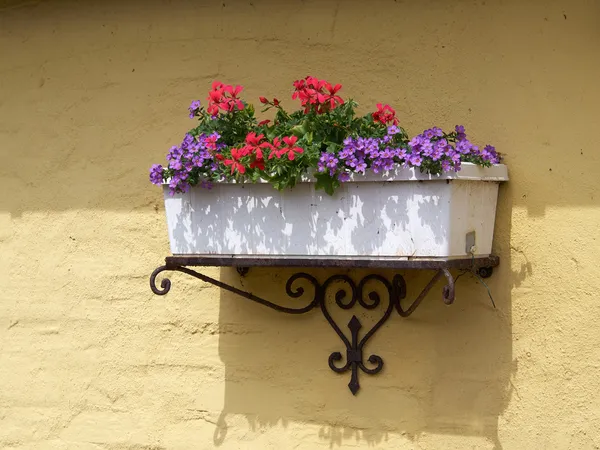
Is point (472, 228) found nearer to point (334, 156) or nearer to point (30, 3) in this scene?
point (334, 156)

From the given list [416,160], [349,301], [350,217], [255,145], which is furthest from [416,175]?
[349,301]

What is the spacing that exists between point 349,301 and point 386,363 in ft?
0.68

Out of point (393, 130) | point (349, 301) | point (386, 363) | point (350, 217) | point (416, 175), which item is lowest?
point (386, 363)

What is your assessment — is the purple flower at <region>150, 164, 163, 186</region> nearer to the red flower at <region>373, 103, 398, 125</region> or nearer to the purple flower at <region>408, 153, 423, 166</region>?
the red flower at <region>373, 103, 398, 125</region>

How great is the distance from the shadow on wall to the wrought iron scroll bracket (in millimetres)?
19

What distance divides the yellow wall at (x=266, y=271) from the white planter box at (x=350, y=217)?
219 millimetres

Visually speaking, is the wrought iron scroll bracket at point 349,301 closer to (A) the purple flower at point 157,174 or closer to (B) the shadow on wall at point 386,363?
(B) the shadow on wall at point 386,363

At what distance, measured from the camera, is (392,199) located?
251 centimetres

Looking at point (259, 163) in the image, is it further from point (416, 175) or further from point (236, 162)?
point (416, 175)

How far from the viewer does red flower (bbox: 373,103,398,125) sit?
2.58 metres

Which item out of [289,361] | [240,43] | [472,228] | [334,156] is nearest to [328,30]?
[240,43]

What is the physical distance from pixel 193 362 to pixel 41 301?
0.57 m

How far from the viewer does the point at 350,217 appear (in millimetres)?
2545

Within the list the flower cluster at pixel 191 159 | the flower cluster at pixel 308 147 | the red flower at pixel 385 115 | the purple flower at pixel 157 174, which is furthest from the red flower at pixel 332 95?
the purple flower at pixel 157 174
